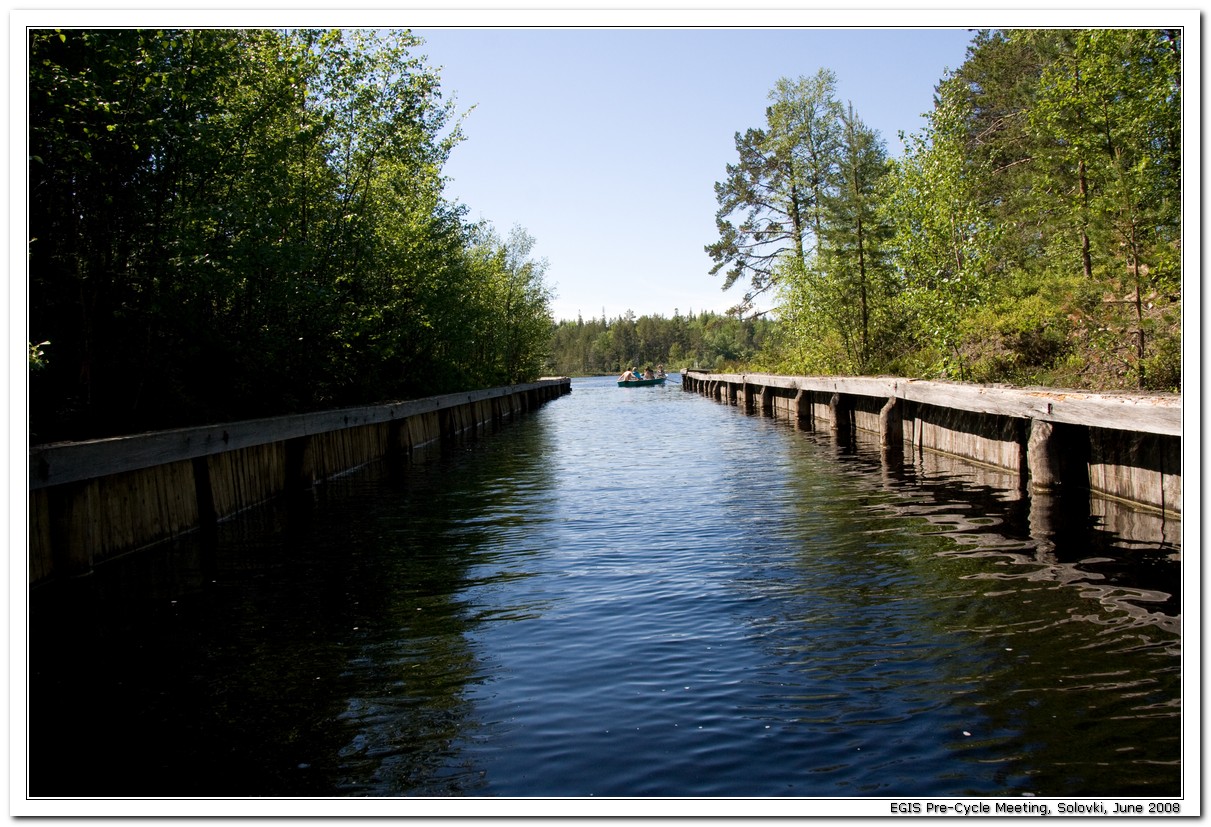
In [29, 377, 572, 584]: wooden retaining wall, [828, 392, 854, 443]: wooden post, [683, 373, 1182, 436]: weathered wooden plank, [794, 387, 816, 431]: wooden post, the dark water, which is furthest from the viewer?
[794, 387, 816, 431]: wooden post

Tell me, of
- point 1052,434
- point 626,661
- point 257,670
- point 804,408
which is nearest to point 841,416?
point 804,408

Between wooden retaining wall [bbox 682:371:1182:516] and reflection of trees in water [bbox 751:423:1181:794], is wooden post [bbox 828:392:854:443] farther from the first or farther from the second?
reflection of trees in water [bbox 751:423:1181:794]

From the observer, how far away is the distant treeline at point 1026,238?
16000mm

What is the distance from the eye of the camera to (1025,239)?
35.0 meters

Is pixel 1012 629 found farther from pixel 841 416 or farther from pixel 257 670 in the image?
pixel 841 416

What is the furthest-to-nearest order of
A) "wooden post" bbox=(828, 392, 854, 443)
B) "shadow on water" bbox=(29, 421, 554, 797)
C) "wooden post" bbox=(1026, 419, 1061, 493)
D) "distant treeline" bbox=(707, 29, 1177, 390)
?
"wooden post" bbox=(828, 392, 854, 443)
"distant treeline" bbox=(707, 29, 1177, 390)
"wooden post" bbox=(1026, 419, 1061, 493)
"shadow on water" bbox=(29, 421, 554, 797)

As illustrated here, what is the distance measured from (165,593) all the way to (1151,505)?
10854 millimetres

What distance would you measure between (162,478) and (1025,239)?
3258 centimetres

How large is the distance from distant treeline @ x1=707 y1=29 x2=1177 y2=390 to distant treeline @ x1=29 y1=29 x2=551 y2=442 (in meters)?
11.8

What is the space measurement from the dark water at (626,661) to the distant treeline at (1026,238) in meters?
6.21

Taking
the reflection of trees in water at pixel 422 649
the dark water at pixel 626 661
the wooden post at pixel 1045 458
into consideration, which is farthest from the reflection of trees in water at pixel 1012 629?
the reflection of trees in water at pixel 422 649

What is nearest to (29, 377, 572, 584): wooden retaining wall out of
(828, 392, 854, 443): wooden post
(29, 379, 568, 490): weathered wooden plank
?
(29, 379, 568, 490): weathered wooden plank

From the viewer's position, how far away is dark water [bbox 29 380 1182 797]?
16.0 feet

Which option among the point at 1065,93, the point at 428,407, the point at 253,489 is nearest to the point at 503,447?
the point at 428,407
